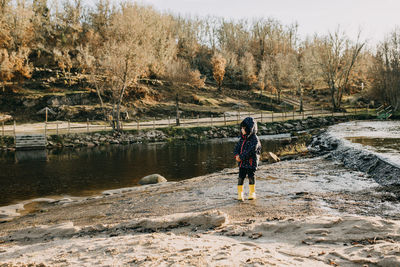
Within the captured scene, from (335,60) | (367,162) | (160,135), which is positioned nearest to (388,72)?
(335,60)

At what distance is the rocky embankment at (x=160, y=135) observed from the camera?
103ft

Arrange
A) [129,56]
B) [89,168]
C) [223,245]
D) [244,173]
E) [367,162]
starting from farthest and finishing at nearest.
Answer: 1. [129,56]
2. [89,168]
3. [367,162]
4. [244,173]
5. [223,245]

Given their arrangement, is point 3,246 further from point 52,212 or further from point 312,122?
point 312,122

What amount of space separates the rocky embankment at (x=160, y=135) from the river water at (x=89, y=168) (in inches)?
129

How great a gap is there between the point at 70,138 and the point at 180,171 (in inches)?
725

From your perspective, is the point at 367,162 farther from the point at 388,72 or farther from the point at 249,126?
the point at 388,72

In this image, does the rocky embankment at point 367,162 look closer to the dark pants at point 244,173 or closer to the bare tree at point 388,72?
the dark pants at point 244,173

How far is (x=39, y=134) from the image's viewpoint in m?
30.6


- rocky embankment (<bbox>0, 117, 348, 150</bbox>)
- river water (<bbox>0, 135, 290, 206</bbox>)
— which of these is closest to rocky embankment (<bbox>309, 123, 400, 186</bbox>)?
river water (<bbox>0, 135, 290, 206</bbox>)

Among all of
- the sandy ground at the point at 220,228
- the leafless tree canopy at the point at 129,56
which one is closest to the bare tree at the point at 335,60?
the leafless tree canopy at the point at 129,56

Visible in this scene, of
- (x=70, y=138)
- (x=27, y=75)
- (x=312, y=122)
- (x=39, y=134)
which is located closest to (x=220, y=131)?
(x=312, y=122)

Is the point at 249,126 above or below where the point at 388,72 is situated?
below

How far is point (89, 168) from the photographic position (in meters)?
19.4

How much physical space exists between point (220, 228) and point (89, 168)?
14820mm
